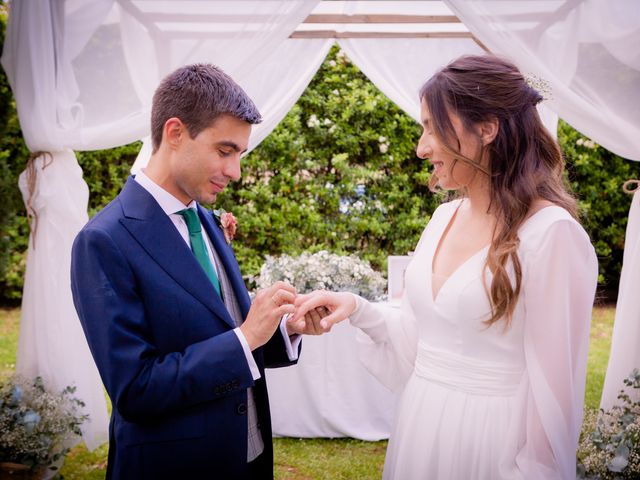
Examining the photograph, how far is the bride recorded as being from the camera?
169 cm

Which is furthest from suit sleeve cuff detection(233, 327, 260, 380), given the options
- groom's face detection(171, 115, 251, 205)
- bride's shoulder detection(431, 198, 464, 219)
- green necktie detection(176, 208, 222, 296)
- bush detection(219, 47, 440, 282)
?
bush detection(219, 47, 440, 282)

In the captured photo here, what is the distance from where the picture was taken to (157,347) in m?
1.69

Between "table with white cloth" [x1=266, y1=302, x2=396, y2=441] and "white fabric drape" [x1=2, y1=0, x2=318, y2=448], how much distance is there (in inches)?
53.6

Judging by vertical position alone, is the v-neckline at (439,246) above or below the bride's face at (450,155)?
below

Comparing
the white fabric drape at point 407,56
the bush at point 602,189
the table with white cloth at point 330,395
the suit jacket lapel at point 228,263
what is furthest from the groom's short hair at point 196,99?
the bush at point 602,189

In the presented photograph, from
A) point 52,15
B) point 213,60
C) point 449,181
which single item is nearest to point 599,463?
point 449,181

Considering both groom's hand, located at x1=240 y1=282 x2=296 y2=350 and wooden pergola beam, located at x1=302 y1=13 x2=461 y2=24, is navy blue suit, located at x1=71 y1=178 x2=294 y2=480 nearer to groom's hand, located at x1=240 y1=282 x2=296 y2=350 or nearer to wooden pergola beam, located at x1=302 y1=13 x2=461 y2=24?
groom's hand, located at x1=240 y1=282 x2=296 y2=350

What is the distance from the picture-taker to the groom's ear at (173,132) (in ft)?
5.99

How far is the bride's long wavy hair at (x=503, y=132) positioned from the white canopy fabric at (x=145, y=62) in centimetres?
186

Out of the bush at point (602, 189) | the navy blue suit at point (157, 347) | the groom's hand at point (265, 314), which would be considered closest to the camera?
the navy blue suit at point (157, 347)

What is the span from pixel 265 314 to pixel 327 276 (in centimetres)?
283

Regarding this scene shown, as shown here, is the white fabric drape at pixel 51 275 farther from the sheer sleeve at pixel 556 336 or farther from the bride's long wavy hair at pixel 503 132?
the sheer sleeve at pixel 556 336

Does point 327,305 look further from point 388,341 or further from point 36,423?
point 36,423

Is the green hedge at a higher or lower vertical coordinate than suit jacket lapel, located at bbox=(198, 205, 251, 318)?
higher
